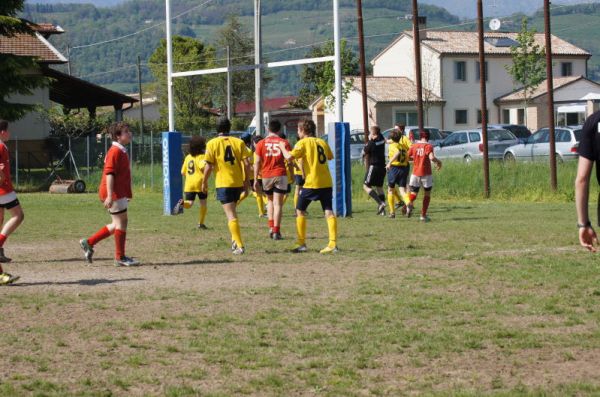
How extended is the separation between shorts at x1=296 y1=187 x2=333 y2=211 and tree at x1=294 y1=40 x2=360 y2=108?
1742 inches

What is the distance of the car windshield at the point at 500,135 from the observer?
149 feet

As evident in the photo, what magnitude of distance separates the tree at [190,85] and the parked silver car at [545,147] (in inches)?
1619

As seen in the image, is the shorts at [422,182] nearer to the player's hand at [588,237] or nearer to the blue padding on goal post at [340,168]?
the blue padding on goal post at [340,168]

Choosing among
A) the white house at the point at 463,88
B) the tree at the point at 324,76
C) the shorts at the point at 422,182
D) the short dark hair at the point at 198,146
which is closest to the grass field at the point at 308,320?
the short dark hair at the point at 198,146

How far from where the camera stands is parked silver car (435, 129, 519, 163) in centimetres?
4428

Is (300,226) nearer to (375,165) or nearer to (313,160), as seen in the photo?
(313,160)

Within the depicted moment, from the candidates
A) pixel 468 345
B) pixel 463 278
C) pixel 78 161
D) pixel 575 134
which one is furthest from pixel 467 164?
pixel 468 345

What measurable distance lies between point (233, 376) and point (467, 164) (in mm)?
25825

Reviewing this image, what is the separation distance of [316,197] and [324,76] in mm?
56579

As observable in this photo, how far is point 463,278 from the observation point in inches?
487

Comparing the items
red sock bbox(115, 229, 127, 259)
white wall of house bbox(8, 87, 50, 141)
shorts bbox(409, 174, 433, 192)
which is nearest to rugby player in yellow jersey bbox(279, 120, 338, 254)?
red sock bbox(115, 229, 127, 259)

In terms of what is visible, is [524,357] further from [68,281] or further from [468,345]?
[68,281]

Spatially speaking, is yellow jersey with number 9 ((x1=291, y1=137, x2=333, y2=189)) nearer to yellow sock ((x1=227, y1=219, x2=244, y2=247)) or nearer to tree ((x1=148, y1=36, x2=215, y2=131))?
yellow sock ((x1=227, y1=219, x2=244, y2=247))

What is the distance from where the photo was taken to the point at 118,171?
45.2 feet
